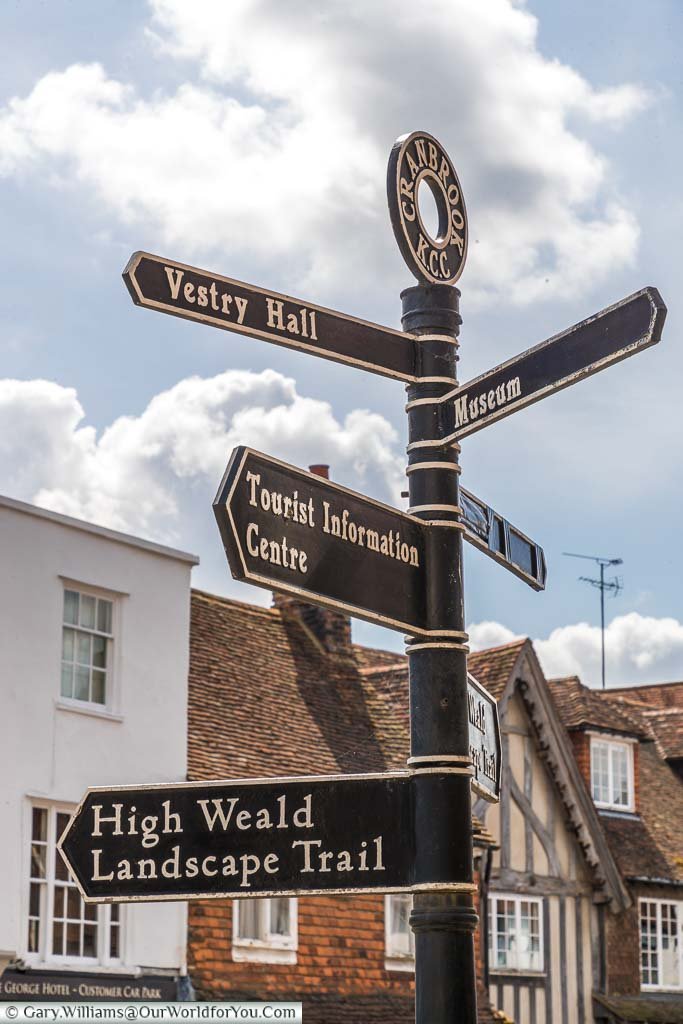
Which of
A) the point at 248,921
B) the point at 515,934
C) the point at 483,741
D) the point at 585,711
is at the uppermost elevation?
the point at 585,711

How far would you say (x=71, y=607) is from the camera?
19.2 m

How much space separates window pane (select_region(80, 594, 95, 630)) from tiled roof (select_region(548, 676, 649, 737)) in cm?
1197

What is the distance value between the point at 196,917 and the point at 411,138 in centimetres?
1622

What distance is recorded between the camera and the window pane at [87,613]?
63.5ft

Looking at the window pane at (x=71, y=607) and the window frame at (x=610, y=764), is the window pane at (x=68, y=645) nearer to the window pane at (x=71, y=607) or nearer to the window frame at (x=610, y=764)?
the window pane at (x=71, y=607)

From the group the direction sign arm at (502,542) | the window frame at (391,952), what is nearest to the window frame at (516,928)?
the window frame at (391,952)

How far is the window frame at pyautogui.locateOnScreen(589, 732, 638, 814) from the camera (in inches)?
1162

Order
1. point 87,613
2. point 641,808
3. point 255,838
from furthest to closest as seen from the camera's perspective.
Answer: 1. point 641,808
2. point 87,613
3. point 255,838

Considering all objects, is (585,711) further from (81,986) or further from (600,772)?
(81,986)

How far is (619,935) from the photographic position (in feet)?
90.9

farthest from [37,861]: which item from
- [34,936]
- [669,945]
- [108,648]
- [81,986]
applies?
[669,945]

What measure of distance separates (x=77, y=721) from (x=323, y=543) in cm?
1488

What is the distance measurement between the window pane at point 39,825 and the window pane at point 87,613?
7.70 ft

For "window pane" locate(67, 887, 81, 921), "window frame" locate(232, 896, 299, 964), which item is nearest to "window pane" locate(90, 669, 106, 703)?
"window pane" locate(67, 887, 81, 921)
